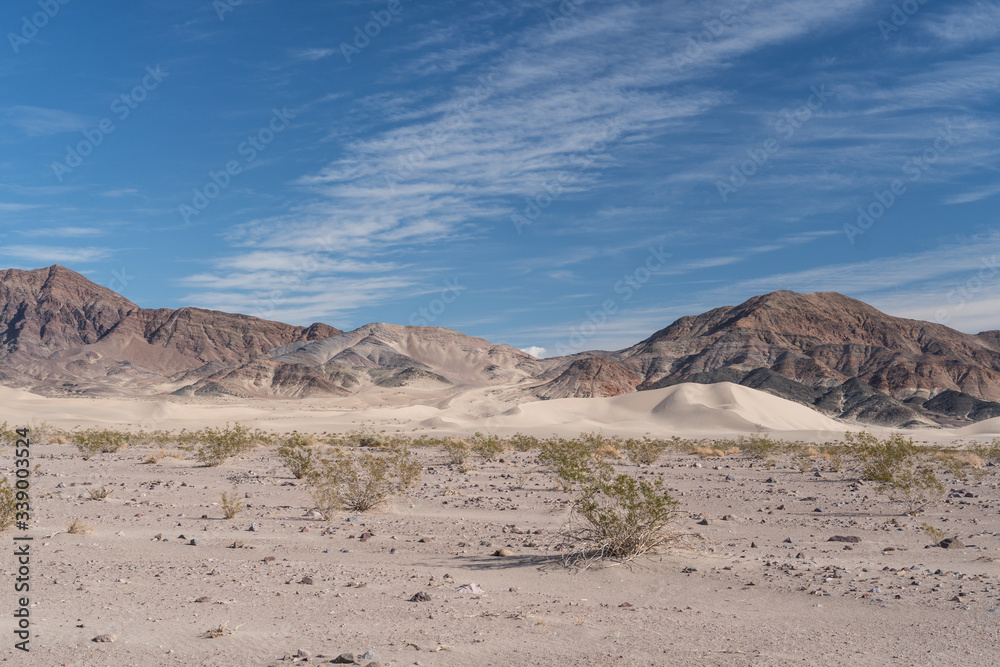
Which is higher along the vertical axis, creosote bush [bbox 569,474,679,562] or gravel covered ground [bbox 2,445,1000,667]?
creosote bush [bbox 569,474,679,562]

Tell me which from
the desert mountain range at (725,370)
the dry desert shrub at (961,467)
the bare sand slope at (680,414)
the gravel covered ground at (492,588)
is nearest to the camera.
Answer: the gravel covered ground at (492,588)

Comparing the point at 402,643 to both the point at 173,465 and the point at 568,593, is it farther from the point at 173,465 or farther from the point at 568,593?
Result: the point at 173,465

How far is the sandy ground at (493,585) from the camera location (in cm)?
595

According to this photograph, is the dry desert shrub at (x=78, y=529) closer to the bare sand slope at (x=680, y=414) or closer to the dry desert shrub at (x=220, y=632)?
the dry desert shrub at (x=220, y=632)

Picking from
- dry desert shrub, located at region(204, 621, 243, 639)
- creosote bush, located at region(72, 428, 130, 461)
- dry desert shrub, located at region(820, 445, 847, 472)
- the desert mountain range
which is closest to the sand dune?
the desert mountain range

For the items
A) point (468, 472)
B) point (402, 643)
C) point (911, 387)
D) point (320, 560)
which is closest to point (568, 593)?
point (402, 643)

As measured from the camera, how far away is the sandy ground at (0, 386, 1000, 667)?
19.5 feet

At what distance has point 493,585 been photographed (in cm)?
819

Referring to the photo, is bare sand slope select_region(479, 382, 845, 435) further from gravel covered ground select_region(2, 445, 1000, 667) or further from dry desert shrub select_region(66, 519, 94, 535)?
dry desert shrub select_region(66, 519, 94, 535)

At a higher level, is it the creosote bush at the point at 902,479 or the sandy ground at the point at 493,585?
the creosote bush at the point at 902,479

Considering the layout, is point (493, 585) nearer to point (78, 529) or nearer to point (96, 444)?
point (78, 529)

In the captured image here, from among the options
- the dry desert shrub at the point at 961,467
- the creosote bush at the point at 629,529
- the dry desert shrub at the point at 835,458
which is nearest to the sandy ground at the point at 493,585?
the creosote bush at the point at 629,529

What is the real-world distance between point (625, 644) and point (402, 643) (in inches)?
71.8

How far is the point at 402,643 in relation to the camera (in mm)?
6055
